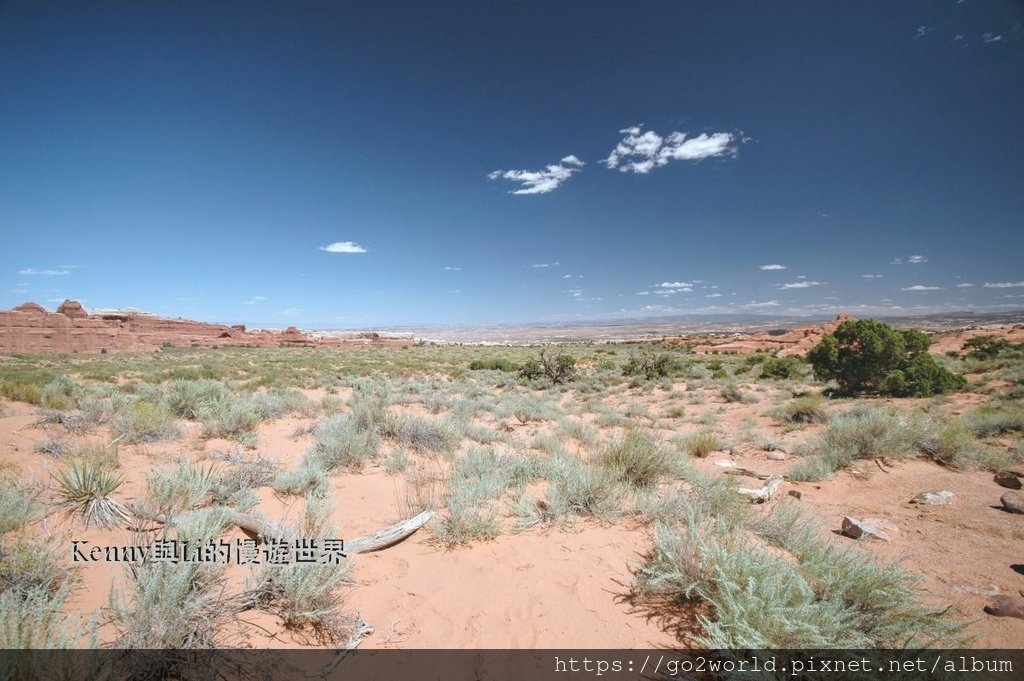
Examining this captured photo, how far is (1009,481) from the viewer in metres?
4.96

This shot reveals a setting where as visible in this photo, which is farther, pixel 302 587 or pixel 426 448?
pixel 426 448

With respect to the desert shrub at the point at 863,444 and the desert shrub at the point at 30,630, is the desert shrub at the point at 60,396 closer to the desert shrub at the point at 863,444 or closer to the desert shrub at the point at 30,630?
the desert shrub at the point at 30,630

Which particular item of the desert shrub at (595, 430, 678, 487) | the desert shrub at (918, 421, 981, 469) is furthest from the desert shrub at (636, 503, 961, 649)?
the desert shrub at (918, 421, 981, 469)

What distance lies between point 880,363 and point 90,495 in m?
17.1

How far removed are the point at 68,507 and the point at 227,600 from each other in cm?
252

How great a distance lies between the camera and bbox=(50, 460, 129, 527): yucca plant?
3.56m

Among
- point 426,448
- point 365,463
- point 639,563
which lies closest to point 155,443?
point 365,463

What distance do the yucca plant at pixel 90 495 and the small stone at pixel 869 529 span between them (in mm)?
6835

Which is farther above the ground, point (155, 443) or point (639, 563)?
point (155, 443)

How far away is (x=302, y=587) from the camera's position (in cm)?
267

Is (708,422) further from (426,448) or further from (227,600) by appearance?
(227,600)

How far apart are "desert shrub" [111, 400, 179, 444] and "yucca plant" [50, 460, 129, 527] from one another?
248 cm

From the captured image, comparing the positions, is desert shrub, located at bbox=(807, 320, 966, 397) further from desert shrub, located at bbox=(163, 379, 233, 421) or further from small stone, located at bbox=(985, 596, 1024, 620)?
desert shrub, located at bbox=(163, 379, 233, 421)

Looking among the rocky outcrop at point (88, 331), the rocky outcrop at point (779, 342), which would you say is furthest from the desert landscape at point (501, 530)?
the rocky outcrop at point (88, 331)
